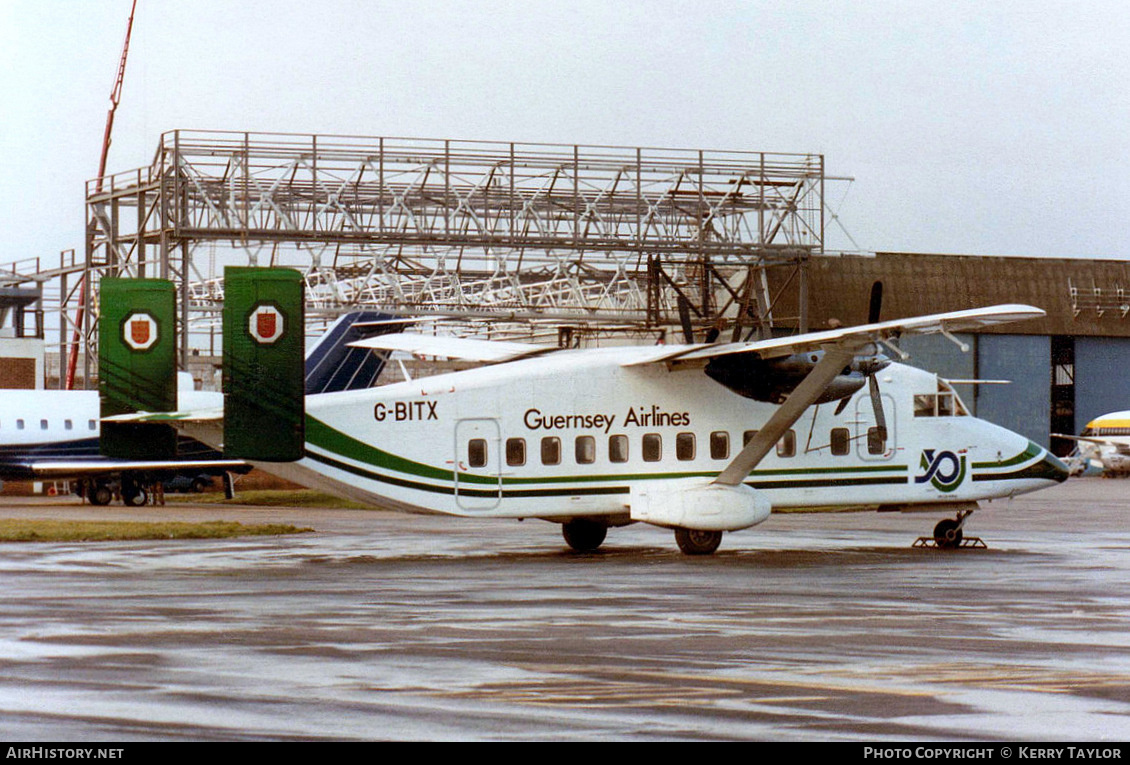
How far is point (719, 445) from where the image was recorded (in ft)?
93.0

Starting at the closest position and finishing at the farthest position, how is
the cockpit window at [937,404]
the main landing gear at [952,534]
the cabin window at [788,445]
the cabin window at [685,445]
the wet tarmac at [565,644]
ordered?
1. the wet tarmac at [565,644]
2. the cabin window at [685,445]
3. the cabin window at [788,445]
4. the cockpit window at [937,404]
5. the main landing gear at [952,534]

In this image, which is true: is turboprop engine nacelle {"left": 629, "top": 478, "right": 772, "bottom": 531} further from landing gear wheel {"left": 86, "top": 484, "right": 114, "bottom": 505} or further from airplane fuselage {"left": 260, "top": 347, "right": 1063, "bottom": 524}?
landing gear wheel {"left": 86, "top": 484, "right": 114, "bottom": 505}

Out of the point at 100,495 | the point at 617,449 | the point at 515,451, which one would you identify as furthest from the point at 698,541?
the point at 100,495

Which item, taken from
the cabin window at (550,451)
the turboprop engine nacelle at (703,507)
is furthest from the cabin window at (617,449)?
the cabin window at (550,451)

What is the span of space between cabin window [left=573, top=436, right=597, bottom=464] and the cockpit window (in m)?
6.50

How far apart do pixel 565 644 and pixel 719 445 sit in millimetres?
13699

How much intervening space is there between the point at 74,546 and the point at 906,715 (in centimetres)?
2410

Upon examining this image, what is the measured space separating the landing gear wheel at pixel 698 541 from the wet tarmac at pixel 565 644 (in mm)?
290

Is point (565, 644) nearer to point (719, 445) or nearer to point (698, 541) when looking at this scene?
point (698, 541)

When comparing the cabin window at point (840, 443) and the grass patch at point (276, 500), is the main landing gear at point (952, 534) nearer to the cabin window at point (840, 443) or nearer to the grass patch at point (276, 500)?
the cabin window at point (840, 443)

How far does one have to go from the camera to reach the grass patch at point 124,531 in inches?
1329

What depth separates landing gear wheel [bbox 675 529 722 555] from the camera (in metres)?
27.8

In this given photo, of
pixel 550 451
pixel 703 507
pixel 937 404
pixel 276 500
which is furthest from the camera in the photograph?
pixel 276 500

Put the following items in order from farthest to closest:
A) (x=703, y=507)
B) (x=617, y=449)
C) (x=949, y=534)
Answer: (x=949, y=534) < (x=617, y=449) < (x=703, y=507)
